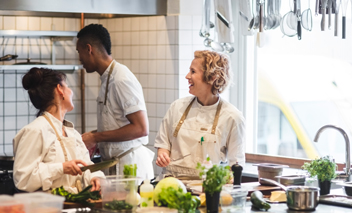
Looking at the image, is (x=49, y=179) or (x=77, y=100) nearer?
(x=49, y=179)

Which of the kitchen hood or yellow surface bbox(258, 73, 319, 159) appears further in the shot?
yellow surface bbox(258, 73, 319, 159)

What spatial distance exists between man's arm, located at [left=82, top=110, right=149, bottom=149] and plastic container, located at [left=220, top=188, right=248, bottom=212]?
1.41 m

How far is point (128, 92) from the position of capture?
4141 millimetres

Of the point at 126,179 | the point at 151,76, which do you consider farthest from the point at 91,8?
the point at 126,179

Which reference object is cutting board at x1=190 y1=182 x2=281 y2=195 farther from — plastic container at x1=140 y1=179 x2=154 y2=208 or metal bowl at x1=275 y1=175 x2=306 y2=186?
plastic container at x1=140 y1=179 x2=154 y2=208

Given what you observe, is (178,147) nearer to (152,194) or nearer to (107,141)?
(107,141)

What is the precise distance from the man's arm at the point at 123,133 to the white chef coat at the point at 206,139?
1.21ft

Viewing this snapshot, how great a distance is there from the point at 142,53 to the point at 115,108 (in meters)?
1.33

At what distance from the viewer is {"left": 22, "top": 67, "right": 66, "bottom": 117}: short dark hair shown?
334 centimetres

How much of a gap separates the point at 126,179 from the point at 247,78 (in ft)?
8.85

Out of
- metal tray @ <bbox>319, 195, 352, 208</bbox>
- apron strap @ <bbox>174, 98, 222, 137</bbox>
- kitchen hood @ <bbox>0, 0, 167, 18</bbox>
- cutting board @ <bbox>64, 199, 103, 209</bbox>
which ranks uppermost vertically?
kitchen hood @ <bbox>0, 0, 167, 18</bbox>

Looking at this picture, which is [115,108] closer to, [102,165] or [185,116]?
[185,116]

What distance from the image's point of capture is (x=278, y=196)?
3201 mm

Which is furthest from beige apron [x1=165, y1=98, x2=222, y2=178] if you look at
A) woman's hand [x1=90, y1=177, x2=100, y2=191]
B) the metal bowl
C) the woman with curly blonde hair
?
woman's hand [x1=90, y1=177, x2=100, y2=191]
